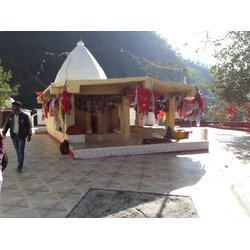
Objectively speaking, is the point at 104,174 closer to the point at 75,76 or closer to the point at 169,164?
the point at 169,164

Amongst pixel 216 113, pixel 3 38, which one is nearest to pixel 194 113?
pixel 216 113

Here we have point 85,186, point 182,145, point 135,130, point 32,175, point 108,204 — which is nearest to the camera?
point 108,204

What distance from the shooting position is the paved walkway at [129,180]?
554 centimetres

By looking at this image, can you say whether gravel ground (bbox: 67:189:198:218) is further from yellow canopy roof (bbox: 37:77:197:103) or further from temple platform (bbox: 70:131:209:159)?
yellow canopy roof (bbox: 37:77:197:103)

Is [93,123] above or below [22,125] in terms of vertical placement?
below

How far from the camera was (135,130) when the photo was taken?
16.7 metres

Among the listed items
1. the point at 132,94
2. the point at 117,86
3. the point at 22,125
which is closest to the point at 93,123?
the point at 117,86

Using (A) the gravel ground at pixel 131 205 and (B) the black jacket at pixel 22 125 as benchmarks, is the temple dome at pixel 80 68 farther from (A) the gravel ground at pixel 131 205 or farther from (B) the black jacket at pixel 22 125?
(A) the gravel ground at pixel 131 205

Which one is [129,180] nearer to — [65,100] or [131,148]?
[131,148]

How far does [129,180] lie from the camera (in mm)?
7512

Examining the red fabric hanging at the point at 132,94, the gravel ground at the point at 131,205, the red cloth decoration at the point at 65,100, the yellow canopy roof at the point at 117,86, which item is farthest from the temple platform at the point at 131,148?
the gravel ground at the point at 131,205

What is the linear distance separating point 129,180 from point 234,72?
14.1 m

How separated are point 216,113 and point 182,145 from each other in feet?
53.8

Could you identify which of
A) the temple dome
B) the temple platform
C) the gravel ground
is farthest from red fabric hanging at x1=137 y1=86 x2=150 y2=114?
the temple dome
